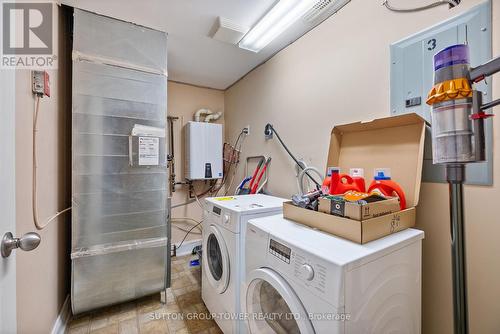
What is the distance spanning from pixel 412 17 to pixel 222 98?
2.58 m

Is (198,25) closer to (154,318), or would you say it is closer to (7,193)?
(7,193)

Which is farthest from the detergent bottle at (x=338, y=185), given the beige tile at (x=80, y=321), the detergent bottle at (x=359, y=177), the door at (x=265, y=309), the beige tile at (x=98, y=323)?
the beige tile at (x=80, y=321)

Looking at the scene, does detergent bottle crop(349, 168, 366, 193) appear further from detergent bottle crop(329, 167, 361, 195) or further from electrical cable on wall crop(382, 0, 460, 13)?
electrical cable on wall crop(382, 0, 460, 13)

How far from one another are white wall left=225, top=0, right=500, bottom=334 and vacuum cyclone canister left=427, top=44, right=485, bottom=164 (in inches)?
16.1

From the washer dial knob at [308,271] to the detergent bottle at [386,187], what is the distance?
0.65 m

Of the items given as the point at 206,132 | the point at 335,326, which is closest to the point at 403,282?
the point at 335,326

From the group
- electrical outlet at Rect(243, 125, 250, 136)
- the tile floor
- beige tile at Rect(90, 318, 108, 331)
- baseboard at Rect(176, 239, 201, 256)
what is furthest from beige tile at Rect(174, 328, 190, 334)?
electrical outlet at Rect(243, 125, 250, 136)

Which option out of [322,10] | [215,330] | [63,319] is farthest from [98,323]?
[322,10]

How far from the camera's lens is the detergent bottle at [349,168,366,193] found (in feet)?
4.15

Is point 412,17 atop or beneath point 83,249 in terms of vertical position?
atop

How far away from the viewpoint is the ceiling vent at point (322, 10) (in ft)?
4.79

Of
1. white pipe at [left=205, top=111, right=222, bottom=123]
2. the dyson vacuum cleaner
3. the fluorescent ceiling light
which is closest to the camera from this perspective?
the dyson vacuum cleaner

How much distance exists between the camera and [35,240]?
630mm

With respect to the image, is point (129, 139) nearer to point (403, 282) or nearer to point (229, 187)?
point (229, 187)
